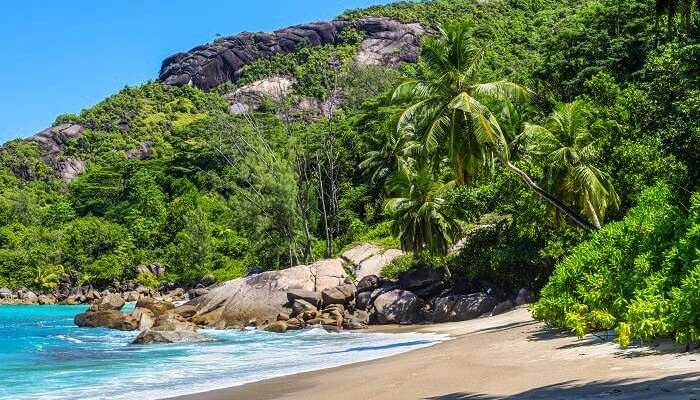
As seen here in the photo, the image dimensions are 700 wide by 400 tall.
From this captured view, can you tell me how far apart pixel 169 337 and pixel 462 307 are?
13.5 m

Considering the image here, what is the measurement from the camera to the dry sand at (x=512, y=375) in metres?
7.61

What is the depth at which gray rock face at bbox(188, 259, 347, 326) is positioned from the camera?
111 ft

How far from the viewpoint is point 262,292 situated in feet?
114

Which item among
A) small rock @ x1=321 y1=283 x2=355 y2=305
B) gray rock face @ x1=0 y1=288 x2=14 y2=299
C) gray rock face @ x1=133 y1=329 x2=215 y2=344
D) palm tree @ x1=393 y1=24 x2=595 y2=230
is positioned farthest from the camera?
gray rock face @ x1=0 y1=288 x2=14 y2=299

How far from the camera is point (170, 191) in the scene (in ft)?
268

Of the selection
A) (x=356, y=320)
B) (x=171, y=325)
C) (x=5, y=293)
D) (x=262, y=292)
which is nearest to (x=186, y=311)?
(x=262, y=292)

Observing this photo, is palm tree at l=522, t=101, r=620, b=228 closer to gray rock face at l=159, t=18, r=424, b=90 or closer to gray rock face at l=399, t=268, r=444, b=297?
gray rock face at l=399, t=268, r=444, b=297

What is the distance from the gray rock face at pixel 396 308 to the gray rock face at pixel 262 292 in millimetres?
4629

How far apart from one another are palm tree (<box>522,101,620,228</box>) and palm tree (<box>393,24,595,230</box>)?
91 centimetres

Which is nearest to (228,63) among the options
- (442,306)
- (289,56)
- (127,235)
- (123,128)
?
(289,56)

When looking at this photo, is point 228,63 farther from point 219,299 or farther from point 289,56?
point 219,299

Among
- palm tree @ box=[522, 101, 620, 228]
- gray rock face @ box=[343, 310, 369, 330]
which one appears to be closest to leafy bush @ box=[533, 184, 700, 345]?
palm tree @ box=[522, 101, 620, 228]

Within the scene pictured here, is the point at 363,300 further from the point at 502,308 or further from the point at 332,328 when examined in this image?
the point at 502,308

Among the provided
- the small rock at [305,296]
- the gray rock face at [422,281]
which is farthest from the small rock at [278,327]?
the gray rock face at [422,281]
